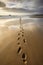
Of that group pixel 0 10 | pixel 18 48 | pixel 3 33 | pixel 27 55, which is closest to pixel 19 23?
pixel 3 33

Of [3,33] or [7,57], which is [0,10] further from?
[7,57]

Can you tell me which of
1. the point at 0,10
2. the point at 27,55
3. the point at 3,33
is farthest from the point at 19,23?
the point at 27,55

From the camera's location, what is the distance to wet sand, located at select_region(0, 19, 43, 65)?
144cm

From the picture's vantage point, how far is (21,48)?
1.74m

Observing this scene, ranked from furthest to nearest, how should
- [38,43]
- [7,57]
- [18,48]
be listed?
[38,43]
[18,48]
[7,57]

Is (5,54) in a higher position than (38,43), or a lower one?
lower

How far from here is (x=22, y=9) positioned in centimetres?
381

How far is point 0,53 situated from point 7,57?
0.12 meters

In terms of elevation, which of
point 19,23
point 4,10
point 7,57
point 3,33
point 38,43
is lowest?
point 7,57

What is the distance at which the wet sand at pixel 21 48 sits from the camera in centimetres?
144

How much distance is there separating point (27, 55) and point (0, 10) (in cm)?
243

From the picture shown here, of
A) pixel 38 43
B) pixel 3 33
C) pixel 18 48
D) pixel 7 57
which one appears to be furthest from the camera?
pixel 3 33

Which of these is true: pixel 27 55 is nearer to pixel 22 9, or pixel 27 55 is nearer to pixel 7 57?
pixel 7 57

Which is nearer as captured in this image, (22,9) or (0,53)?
(0,53)
